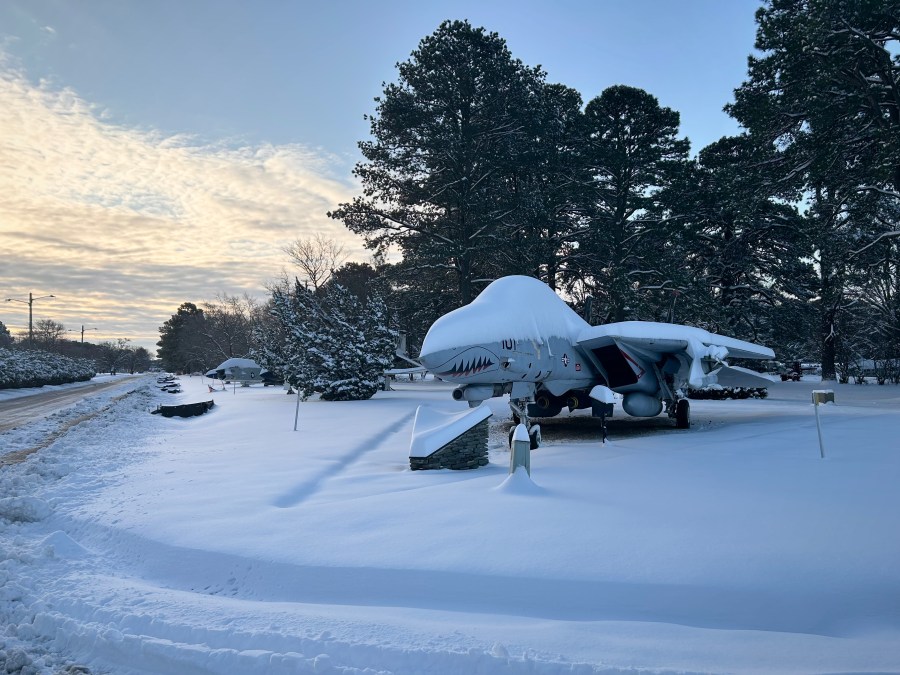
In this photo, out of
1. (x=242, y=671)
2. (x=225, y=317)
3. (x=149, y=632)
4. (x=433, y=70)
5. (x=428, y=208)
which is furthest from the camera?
(x=225, y=317)

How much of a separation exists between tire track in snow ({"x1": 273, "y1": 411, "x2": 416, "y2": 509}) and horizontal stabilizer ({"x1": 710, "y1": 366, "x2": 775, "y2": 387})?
10056 mm

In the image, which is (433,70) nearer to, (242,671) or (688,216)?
(688,216)

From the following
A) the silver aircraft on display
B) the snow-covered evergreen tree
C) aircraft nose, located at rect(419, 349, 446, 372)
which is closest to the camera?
aircraft nose, located at rect(419, 349, 446, 372)

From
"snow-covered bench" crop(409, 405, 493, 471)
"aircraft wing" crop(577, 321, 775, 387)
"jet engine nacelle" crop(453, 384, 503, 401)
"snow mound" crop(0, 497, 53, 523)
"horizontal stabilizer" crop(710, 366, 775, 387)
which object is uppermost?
"aircraft wing" crop(577, 321, 775, 387)

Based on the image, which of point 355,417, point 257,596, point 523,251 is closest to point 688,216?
point 523,251

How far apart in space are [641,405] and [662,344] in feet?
6.53

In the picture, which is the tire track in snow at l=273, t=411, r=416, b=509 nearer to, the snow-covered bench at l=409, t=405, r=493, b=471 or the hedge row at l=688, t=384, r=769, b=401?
the snow-covered bench at l=409, t=405, r=493, b=471

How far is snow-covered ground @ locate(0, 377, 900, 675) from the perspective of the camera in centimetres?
380

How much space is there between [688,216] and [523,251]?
28.0 ft

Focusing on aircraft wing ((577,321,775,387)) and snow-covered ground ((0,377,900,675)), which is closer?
snow-covered ground ((0,377,900,675))

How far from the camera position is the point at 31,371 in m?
38.5

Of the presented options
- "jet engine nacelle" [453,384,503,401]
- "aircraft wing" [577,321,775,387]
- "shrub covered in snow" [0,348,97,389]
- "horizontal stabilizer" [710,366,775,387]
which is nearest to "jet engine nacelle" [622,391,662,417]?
"aircraft wing" [577,321,775,387]

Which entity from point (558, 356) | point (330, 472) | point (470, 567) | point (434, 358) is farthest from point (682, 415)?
point (470, 567)

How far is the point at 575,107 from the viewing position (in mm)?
30344
